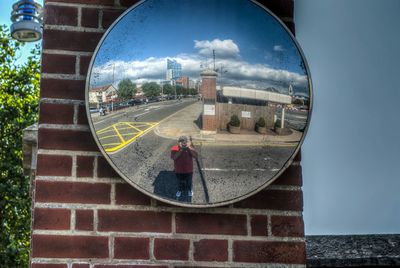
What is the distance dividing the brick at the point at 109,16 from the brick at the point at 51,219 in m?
0.58

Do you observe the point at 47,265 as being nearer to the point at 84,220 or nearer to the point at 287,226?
the point at 84,220

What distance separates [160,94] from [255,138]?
1.00ft

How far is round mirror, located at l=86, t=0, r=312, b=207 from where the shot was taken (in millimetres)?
1396

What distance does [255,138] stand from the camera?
1.44 metres

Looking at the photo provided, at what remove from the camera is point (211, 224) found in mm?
1459

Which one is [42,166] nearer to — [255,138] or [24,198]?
[255,138]

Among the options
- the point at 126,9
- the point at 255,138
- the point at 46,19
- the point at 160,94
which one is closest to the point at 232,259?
the point at 255,138

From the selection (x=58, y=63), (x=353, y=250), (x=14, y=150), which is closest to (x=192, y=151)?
(x=58, y=63)

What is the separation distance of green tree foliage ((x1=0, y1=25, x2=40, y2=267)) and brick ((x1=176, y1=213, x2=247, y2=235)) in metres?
10.4

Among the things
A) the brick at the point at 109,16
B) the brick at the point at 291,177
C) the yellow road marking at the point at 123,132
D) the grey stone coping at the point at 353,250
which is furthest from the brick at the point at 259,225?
the grey stone coping at the point at 353,250

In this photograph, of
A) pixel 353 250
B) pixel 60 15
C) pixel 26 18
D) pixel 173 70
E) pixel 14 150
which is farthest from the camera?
pixel 14 150

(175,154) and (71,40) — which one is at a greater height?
(71,40)

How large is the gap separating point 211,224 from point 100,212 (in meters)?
0.33

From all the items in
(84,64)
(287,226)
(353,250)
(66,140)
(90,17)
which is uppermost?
(90,17)
